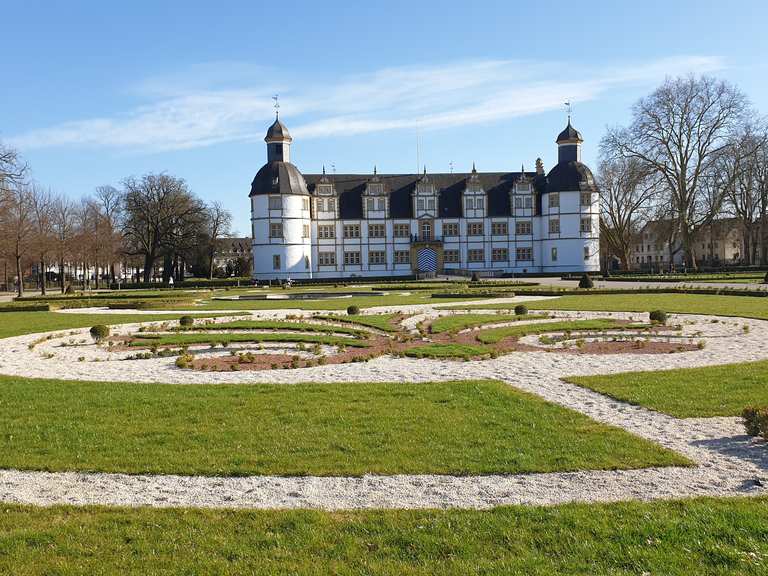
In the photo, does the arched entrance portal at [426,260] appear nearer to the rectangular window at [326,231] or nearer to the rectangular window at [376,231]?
the rectangular window at [376,231]

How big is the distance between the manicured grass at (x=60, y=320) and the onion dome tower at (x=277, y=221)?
38.5m

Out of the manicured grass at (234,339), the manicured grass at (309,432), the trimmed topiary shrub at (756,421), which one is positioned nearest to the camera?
the manicured grass at (309,432)

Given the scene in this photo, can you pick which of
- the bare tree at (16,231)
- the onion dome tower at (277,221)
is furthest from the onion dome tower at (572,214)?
the bare tree at (16,231)

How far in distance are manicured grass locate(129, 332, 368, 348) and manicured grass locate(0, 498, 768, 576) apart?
460 inches

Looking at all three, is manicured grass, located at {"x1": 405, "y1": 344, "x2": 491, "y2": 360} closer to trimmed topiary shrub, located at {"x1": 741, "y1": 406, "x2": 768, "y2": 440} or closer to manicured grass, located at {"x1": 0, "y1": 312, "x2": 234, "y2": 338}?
trimmed topiary shrub, located at {"x1": 741, "y1": 406, "x2": 768, "y2": 440}

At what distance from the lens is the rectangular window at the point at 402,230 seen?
242 feet

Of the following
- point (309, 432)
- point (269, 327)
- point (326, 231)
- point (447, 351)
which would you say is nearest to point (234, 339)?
point (269, 327)

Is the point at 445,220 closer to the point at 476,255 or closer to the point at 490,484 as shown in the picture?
the point at 476,255

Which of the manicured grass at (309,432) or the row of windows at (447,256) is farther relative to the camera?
the row of windows at (447,256)

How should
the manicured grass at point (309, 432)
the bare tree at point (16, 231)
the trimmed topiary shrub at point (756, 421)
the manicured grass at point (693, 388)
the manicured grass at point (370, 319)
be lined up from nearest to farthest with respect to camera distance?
the manicured grass at point (309, 432) < the trimmed topiary shrub at point (756, 421) < the manicured grass at point (693, 388) < the manicured grass at point (370, 319) < the bare tree at point (16, 231)

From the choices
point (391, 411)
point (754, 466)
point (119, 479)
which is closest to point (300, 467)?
point (119, 479)

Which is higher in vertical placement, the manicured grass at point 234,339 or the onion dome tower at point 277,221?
the onion dome tower at point 277,221

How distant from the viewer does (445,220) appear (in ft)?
244

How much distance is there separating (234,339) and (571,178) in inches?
2314
